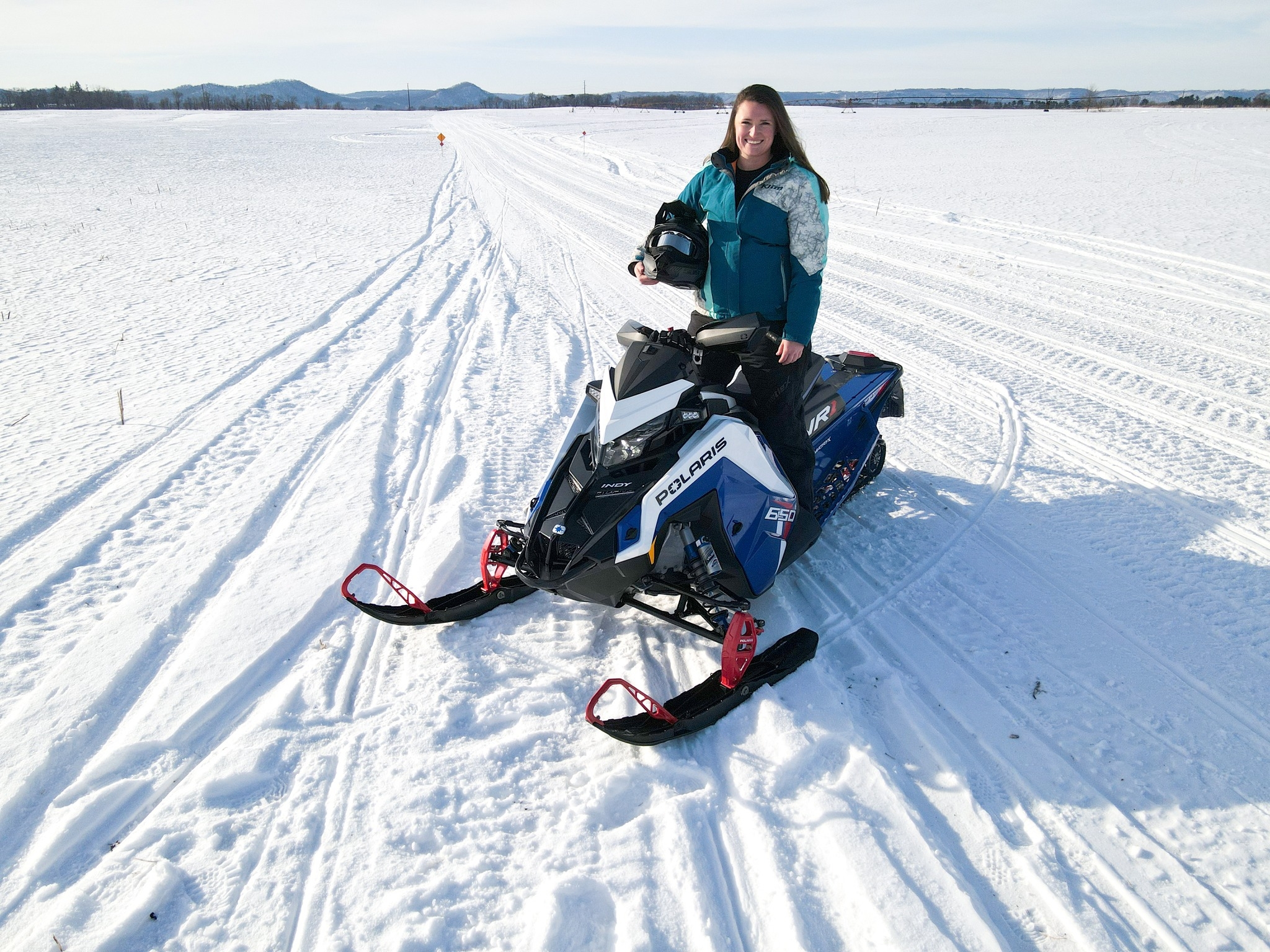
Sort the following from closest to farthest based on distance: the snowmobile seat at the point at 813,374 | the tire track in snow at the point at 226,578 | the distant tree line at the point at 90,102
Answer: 1. the tire track in snow at the point at 226,578
2. the snowmobile seat at the point at 813,374
3. the distant tree line at the point at 90,102

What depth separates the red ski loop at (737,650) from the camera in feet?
8.55

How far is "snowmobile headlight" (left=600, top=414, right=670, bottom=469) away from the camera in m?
→ 2.83

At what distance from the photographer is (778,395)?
3.15 meters

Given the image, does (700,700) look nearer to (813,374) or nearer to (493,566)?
(493,566)

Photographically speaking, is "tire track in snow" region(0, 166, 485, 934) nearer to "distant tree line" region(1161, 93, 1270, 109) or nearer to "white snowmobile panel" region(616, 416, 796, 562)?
"white snowmobile panel" region(616, 416, 796, 562)

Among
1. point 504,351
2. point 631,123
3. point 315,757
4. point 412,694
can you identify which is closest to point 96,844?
point 315,757

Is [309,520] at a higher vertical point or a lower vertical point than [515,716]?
higher

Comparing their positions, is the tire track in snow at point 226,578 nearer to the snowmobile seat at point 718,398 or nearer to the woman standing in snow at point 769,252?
the snowmobile seat at point 718,398

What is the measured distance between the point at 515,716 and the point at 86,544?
249 cm

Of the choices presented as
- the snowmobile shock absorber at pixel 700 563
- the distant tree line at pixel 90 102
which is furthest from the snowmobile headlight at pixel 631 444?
the distant tree line at pixel 90 102

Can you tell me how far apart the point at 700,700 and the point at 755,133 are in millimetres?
2181

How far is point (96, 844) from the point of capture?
6.95ft

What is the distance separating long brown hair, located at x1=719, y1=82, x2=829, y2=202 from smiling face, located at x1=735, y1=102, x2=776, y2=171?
18 mm

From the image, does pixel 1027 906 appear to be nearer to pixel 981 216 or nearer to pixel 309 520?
pixel 309 520
